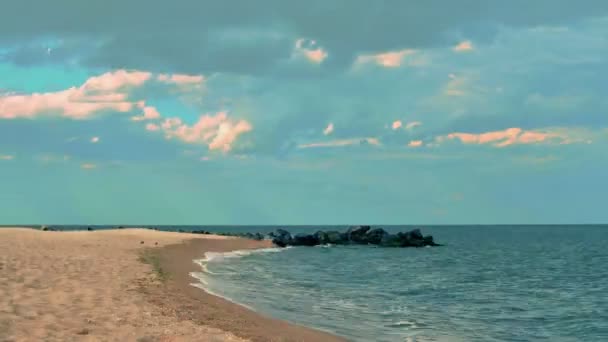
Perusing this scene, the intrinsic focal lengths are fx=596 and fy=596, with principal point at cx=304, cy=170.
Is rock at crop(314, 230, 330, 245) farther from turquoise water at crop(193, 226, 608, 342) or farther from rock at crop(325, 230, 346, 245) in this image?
turquoise water at crop(193, 226, 608, 342)

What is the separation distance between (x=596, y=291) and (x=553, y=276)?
35.8 ft

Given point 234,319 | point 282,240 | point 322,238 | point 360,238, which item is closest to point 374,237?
point 360,238

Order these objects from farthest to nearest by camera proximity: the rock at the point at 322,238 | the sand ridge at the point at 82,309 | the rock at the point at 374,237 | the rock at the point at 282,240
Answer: the rock at the point at 374,237 → the rock at the point at 322,238 → the rock at the point at 282,240 → the sand ridge at the point at 82,309

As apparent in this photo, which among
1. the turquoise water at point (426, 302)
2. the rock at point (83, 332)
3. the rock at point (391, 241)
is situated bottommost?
the turquoise water at point (426, 302)

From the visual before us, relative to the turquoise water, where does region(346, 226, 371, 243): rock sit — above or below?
above

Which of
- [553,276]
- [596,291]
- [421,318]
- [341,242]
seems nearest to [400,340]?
[421,318]

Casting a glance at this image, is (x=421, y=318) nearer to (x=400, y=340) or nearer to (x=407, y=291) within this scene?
(x=400, y=340)

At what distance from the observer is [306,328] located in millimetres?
19172

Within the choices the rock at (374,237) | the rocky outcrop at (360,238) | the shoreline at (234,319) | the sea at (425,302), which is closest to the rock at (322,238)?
the rocky outcrop at (360,238)

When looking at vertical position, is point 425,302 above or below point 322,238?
below

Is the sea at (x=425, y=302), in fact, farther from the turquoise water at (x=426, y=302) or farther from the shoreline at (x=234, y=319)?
the shoreline at (x=234, y=319)

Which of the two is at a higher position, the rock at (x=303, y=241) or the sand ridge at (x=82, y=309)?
the sand ridge at (x=82, y=309)

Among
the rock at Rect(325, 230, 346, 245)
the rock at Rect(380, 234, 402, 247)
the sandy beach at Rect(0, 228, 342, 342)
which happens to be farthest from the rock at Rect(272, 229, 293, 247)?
the sandy beach at Rect(0, 228, 342, 342)

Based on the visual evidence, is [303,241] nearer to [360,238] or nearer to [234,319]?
[360,238]
